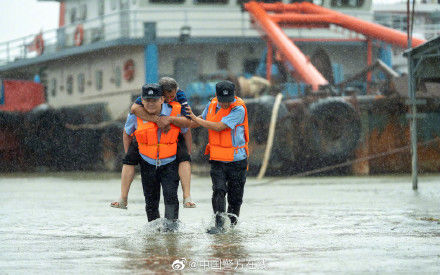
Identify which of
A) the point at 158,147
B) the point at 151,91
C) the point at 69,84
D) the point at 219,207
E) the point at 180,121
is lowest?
the point at 69,84

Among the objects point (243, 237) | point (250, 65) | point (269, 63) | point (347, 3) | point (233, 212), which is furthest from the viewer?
point (347, 3)

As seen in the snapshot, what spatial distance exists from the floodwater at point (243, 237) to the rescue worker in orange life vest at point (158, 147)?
327mm

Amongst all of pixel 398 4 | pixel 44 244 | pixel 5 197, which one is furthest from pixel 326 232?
pixel 398 4

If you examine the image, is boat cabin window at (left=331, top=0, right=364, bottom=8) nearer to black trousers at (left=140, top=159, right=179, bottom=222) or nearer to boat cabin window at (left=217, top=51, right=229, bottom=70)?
boat cabin window at (left=217, top=51, right=229, bottom=70)

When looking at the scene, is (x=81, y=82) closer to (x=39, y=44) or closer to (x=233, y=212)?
(x=39, y=44)

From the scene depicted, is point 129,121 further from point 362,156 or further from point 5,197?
point 362,156

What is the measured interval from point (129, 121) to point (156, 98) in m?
0.38

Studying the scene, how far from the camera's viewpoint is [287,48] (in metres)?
28.0

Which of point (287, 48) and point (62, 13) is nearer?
point (287, 48)

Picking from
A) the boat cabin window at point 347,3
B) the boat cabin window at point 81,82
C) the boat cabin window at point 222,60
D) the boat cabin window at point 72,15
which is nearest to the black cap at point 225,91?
the boat cabin window at point 222,60

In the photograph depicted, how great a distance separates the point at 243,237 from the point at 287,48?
65.6ft

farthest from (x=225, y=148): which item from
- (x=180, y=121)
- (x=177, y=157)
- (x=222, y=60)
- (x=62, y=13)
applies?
(x=62, y=13)

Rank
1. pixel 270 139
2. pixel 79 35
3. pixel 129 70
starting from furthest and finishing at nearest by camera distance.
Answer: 1. pixel 79 35
2. pixel 129 70
3. pixel 270 139

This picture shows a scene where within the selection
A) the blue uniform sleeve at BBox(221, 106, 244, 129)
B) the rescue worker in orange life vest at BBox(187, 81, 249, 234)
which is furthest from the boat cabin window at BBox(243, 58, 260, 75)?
the blue uniform sleeve at BBox(221, 106, 244, 129)
